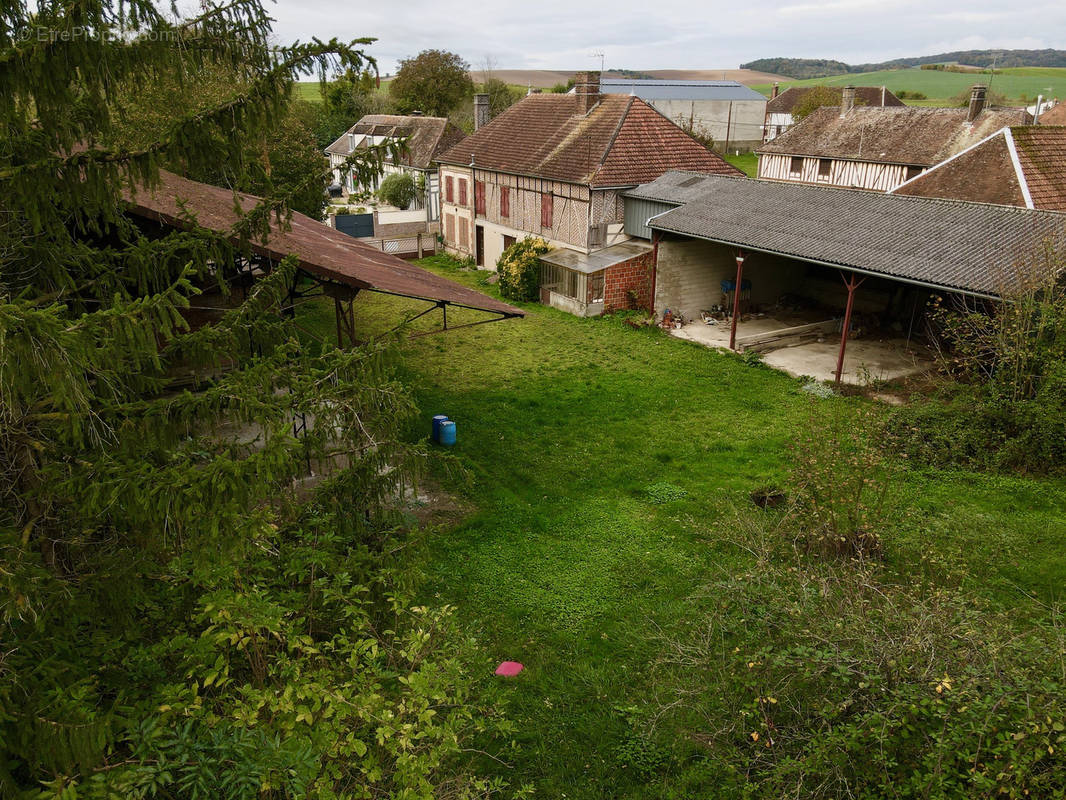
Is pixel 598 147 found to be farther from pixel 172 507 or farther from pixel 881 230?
pixel 172 507

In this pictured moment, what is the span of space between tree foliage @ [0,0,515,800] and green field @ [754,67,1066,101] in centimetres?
8345

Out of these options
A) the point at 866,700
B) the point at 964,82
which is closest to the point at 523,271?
the point at 866,700

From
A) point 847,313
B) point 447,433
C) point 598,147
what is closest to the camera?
point 447,433

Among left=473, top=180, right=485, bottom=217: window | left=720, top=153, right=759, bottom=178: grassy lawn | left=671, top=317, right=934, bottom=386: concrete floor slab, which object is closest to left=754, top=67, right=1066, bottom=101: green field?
left=720, top=153, right=759, bottom=178: grassy lawn

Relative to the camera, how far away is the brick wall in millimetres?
20781

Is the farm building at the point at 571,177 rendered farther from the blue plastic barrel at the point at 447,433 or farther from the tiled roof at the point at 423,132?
the blue plastic barrel at the point at 447,433

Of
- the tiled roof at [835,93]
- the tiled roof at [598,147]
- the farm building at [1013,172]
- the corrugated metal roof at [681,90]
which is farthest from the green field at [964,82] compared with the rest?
the tiled roof at [598,147]

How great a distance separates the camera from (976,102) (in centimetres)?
2955

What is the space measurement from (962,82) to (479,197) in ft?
340

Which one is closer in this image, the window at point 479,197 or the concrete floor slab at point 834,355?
the concrete floor slab at point 834,355

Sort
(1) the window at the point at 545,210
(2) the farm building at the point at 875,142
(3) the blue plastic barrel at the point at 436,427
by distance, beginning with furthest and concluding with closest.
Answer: (2) the farm building at the point at 875,142
(1) the window at the point at 545,210
(3) the blue plastic barrel at the point at 436,427

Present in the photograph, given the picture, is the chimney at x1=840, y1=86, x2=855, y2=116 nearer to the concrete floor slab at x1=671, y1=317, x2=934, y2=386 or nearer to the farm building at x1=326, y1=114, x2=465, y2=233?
the farm building at x1=326, y1=114, x2=465, y2=233

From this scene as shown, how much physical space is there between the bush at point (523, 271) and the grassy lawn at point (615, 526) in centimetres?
601

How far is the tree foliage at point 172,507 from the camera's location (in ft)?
11.5
